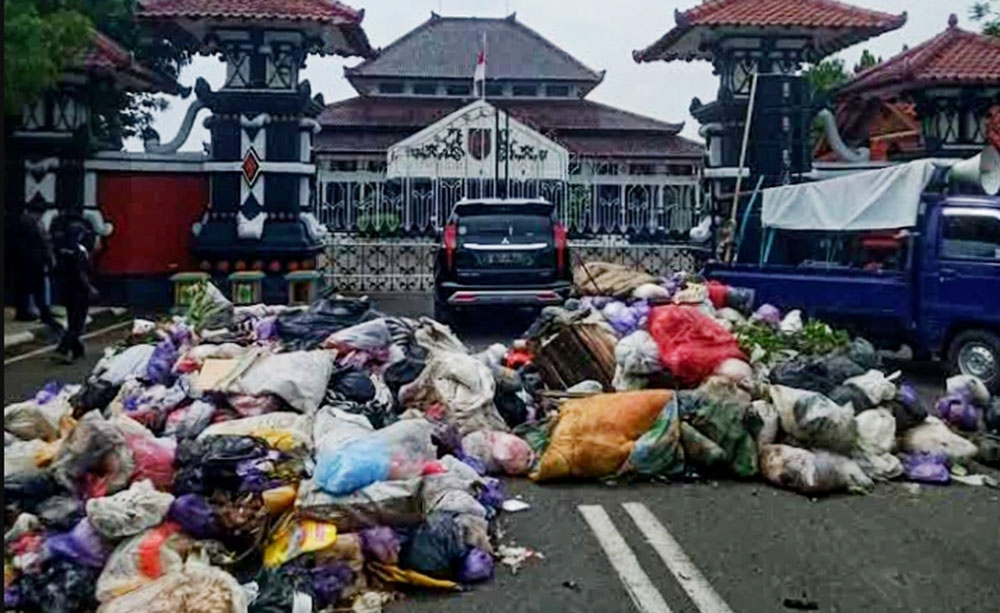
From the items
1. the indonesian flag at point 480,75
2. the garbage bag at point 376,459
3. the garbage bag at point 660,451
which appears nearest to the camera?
the garbage bag at point 376,459

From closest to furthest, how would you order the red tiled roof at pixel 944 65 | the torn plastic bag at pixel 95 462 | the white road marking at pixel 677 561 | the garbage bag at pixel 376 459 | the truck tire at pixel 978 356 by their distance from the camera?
1. the white road marking at pixel 677 561
2. the garbage bag at pixel 376 459
3. the torn plastic bag at pixel 95 462
4. the truck tire at pixel 978 356
5. the red tiled roof at pixel 944 65

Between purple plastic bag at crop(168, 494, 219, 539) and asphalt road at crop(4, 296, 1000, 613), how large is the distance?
96 centimetres

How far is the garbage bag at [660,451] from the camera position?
6.73 metres

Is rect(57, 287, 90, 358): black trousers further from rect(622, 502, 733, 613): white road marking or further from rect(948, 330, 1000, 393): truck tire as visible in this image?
rect(948, 330, 1000, 393): truck tire

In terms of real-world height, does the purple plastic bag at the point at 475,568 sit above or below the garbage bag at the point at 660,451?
below

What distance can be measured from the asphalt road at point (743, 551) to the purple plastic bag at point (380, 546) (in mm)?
220

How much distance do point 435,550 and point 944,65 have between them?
16107 mm

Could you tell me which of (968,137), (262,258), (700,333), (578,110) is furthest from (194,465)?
(578,110)

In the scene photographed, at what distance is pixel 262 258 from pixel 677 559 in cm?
1350

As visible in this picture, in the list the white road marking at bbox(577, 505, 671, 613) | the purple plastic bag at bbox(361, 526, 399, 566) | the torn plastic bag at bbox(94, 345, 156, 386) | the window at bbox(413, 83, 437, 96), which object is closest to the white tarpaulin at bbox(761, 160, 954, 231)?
the white road marking at bbox(577, 505, 671, 613)

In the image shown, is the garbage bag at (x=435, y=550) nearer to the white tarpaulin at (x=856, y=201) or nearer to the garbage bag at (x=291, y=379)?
the garbage bag at (x=291, y=379)

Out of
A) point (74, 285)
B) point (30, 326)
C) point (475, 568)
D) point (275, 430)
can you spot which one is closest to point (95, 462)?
point (275, 430)

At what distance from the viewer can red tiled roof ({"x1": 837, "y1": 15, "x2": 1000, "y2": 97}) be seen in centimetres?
1814

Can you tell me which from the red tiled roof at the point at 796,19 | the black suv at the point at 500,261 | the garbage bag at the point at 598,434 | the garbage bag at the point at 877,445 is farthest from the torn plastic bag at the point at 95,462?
the red tiled roof at the point at 796,19
